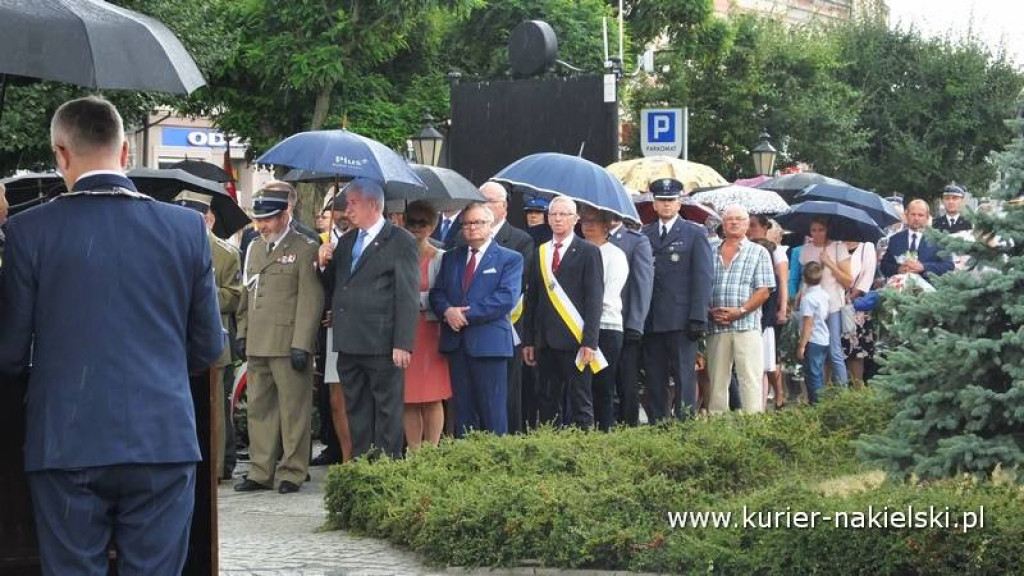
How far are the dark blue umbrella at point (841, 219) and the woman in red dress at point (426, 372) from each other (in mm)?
5351

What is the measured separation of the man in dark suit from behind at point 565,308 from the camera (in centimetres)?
1332

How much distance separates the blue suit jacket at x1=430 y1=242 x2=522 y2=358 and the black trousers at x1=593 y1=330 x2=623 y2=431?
126 cm

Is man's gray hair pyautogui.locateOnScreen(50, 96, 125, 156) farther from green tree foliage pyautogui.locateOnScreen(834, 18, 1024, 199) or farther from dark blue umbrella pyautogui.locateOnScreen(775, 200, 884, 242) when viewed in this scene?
green tree foliage pyautogui.locateOnScreen(834, 18, 1024, 199)

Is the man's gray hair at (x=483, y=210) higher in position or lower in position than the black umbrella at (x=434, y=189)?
lower

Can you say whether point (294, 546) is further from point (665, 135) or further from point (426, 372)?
point (665, 135)

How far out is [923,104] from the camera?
53531mm

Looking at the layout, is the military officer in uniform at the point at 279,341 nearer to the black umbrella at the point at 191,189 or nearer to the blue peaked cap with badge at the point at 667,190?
the black umbrella at the point at 191,189

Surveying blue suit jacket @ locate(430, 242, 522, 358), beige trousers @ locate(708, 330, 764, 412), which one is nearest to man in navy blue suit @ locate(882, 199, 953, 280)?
beige trousers @ locate(708, 330, 764, 412)

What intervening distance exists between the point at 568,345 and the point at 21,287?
823cm

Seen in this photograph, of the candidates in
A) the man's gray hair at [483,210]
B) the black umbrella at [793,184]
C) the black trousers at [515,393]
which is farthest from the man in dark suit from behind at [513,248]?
the black umbrella at [793,184]

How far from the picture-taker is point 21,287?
5.31m

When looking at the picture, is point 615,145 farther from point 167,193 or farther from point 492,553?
point 492,553

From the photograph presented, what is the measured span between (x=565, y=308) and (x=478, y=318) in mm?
1095

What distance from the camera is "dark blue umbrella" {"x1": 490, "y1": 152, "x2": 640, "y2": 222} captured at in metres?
13.5
